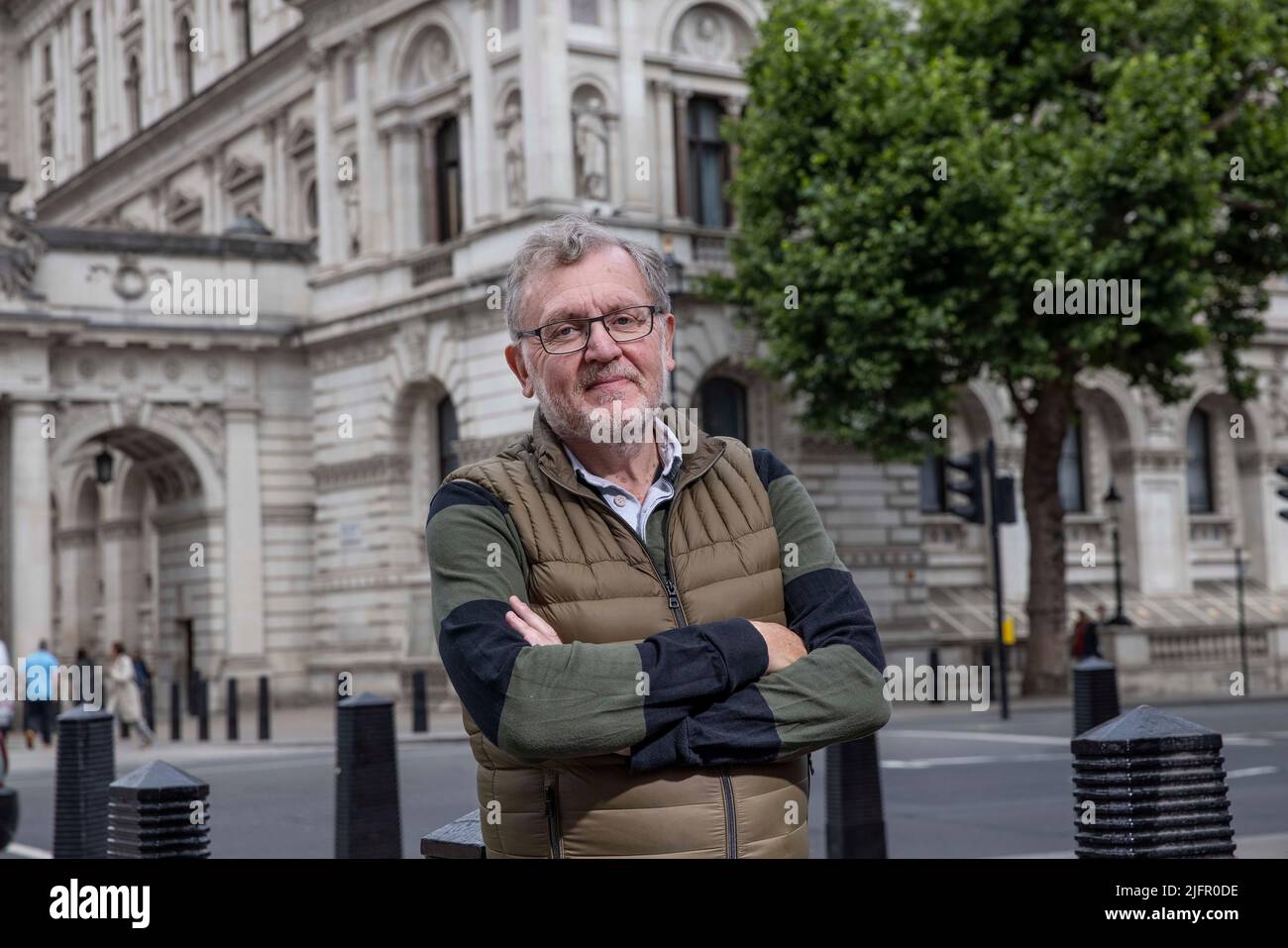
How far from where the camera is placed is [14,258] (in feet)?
103

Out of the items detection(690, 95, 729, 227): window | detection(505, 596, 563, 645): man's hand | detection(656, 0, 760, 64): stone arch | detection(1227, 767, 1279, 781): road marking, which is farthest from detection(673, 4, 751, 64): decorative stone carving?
detection(505, 596, 563, 645): man's hand

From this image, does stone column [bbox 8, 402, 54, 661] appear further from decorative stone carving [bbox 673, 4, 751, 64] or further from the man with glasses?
the man with glasses

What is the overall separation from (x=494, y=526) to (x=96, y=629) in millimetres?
43609

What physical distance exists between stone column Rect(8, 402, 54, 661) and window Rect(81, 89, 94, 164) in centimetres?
2235

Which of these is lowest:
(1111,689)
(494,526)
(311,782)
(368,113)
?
(311,782)

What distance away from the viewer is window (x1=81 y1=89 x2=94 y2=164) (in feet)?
170

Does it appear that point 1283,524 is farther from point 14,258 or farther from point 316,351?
Answer: point 14,258

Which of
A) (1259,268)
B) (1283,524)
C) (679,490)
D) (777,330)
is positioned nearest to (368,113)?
(777,330)

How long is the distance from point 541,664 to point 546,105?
27732 millimetres

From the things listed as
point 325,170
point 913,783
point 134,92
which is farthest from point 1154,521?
point 134,92

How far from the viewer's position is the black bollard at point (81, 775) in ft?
27.6

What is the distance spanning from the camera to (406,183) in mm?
33594

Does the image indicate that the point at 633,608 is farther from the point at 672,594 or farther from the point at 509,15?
the point at 509,15

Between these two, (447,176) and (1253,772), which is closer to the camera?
(1253,772)
